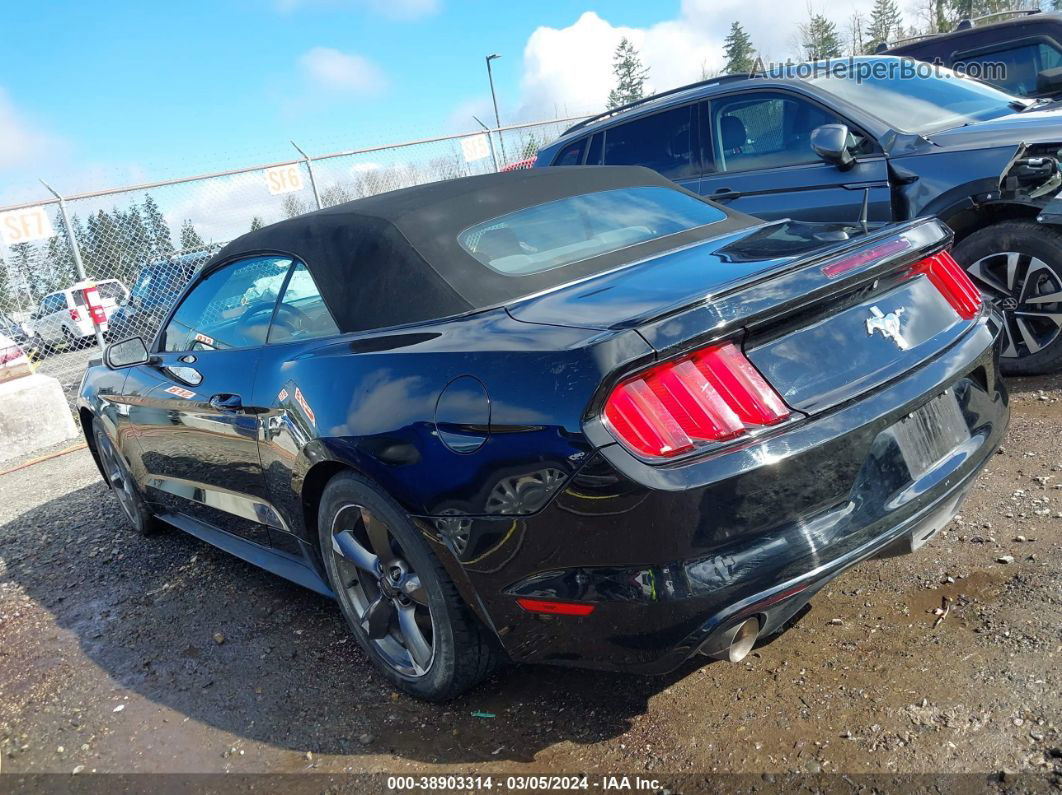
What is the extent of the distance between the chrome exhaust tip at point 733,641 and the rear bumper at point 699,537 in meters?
0.03

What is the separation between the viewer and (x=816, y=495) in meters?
1.99

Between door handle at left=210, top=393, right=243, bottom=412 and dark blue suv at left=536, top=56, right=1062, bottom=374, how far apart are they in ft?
10.5

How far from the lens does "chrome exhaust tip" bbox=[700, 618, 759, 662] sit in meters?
1.99

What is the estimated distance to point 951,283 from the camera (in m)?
2.58

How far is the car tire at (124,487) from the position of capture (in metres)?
4.65

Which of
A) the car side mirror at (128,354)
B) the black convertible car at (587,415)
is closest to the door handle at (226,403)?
the black convertible car at (587,415)

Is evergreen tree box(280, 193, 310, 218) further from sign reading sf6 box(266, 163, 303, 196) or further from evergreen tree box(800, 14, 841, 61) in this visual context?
evergreen tree box(800, 14, 841, 61)

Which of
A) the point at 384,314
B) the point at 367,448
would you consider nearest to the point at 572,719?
the point at 367,448

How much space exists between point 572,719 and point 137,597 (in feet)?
8.28

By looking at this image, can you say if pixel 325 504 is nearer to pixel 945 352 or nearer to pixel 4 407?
pixel 945 352

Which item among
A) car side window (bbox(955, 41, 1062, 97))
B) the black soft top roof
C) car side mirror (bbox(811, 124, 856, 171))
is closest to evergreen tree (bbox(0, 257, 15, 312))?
the black soft top roof

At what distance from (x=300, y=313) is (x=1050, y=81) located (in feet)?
18.3

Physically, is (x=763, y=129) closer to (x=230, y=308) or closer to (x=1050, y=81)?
(x=1050, y=81)

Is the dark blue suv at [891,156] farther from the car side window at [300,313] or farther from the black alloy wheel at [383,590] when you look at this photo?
the black alloy wheel at [383,590]
